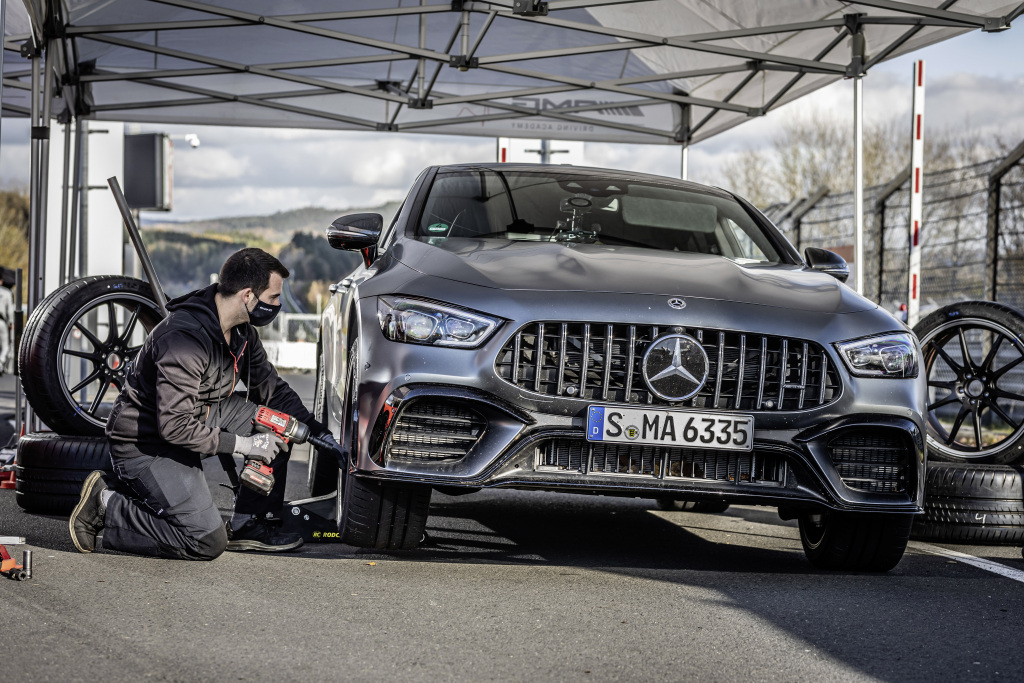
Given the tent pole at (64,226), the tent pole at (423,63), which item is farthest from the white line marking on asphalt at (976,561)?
the tent pole at (64,226)

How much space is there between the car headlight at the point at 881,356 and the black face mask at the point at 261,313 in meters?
2.32

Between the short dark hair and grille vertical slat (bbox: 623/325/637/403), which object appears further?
the short dark hair

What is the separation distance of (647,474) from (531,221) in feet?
5.26

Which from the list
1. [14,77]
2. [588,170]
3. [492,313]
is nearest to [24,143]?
[14,77]

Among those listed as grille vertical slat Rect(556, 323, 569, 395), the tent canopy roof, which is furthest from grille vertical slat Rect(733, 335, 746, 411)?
the tent canopy roof

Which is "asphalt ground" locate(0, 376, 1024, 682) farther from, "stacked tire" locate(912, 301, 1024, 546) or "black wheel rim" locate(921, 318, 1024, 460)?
"black wheel rim" locate(921, 318, 1024, 460)

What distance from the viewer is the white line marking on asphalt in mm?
5015

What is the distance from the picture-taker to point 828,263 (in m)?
5.46

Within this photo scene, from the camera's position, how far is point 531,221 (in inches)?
215

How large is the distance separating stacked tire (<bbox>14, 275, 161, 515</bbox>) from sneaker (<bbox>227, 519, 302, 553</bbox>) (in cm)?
76

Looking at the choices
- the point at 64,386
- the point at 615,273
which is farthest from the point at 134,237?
the point at 615,273

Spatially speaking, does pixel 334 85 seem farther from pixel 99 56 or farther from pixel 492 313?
pixel 492 313

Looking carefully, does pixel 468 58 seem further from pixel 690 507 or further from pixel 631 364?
pixel 631 364

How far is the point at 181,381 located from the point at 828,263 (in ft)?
9.25
